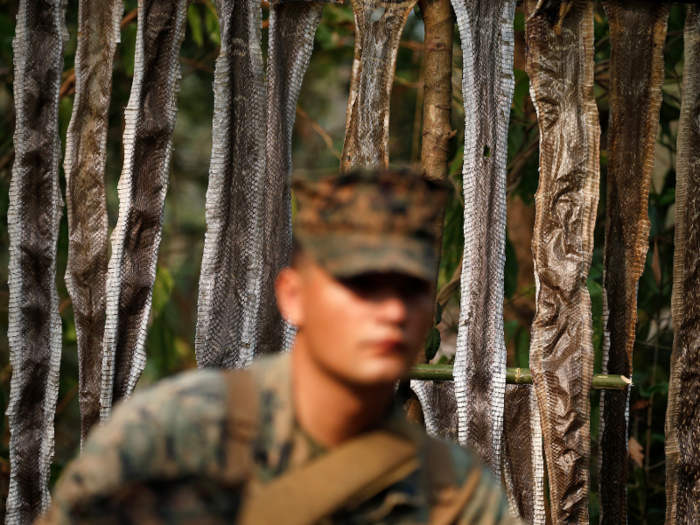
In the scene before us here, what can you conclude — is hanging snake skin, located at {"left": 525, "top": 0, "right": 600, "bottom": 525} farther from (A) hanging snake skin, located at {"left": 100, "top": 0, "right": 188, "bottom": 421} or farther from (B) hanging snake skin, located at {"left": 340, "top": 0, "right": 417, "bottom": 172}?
(A) hanging snake skin, located at {"left": 100, "top": 0, "right": 188, "bottom": 421}

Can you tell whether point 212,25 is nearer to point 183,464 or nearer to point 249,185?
point 249,185

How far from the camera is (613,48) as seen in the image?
1.53 m

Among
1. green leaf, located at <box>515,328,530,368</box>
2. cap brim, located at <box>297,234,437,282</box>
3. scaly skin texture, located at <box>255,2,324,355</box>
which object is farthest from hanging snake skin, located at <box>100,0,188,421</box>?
green leaf, located at <box>515,328,530,368</box>

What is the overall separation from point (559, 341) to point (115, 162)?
109 inches

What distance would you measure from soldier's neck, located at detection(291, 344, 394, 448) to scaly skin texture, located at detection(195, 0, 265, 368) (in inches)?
26.2

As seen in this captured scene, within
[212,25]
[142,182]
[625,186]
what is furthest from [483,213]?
[212,25]

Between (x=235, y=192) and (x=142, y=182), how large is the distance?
0.59ft

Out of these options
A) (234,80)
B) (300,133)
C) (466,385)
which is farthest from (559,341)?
(300,133)

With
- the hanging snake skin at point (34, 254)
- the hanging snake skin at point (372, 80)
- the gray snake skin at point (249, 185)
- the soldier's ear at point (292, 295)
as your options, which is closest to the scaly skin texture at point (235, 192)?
the gray snake skin at point (249, 185)

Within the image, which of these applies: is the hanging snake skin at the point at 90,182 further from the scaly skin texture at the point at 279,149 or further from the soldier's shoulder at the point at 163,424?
the soldier's shoulder at the point at 163,424

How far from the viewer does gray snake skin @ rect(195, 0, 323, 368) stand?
146 cm

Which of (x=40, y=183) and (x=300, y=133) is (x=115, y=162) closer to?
(x=300, y=133)

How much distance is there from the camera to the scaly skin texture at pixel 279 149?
1.50 metres

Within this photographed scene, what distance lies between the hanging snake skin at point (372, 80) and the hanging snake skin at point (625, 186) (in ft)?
1.40
